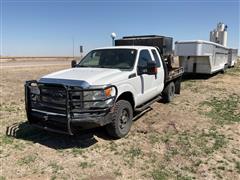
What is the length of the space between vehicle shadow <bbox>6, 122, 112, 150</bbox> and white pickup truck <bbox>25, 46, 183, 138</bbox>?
36 centimetres

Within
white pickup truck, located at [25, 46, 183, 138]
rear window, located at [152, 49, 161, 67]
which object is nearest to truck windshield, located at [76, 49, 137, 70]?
white pickup truck, located at [25, 46, 183, 138]

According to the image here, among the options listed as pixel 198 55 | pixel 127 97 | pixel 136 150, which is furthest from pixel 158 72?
pixel 198 55

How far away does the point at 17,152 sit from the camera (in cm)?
458

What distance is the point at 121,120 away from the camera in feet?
17.4

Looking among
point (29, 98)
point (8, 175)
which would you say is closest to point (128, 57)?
point (29, 98)

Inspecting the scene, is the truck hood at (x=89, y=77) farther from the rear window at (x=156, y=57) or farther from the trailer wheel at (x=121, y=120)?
the rear window at (x=156, y=57)

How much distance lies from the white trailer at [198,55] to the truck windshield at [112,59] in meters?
7.66

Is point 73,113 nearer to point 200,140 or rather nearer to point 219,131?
point 200,140

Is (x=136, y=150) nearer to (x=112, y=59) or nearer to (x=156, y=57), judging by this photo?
(x=112, y=59)

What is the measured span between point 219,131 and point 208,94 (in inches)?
190

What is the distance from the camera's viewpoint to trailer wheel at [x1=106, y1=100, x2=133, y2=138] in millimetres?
4996

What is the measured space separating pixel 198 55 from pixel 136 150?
9479 mm

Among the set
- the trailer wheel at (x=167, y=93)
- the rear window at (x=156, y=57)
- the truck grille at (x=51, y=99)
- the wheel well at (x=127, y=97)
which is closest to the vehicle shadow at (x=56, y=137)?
the truck grille at (x=51, y=99)

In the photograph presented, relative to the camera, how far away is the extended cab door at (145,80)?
589cm
